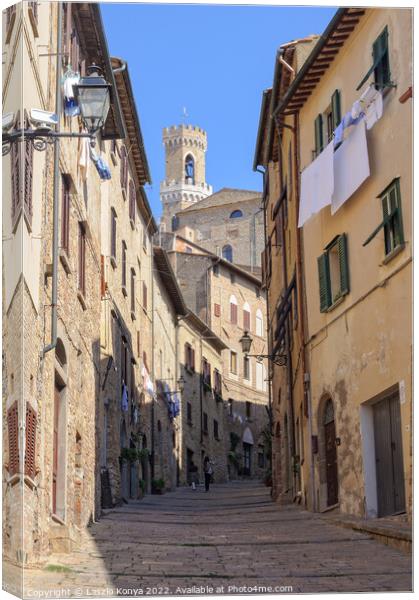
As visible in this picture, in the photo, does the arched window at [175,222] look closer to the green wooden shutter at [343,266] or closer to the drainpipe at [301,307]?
the drainpipe at [301,307]

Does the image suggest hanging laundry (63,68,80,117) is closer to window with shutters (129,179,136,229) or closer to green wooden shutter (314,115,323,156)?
green wooden shutter (314,115,323,156)

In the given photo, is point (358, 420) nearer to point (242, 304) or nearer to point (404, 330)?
point (404, 330)

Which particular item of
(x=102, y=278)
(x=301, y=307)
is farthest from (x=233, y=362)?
(x=301, y=307)

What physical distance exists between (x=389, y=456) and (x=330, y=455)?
11.8 feet

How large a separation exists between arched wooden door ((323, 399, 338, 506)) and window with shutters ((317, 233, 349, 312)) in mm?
1799

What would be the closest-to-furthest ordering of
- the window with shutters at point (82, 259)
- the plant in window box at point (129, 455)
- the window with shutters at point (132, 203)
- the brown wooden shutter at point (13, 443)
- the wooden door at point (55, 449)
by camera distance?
the brown wooden shutter at point (13, 443), the wooden door at point (55, 449), the window with shutters at point (82, 259), the plant in window box at point (129, 455), the window with shutters at point (132, 203)

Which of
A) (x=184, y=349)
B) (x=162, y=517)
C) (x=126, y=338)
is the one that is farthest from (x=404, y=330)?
(x=184, y=349)

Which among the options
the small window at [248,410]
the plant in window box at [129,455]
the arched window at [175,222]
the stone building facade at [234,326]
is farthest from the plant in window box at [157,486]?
the arched window at [175,222]

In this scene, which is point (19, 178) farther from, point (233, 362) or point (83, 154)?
point (233, 362)

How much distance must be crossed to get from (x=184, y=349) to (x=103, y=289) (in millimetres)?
21316

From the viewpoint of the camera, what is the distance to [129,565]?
408 inches

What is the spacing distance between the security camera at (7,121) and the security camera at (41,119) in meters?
0.48

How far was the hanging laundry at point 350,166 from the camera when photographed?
1414 centimetres

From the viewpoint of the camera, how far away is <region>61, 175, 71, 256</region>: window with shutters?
13820 millimetres
